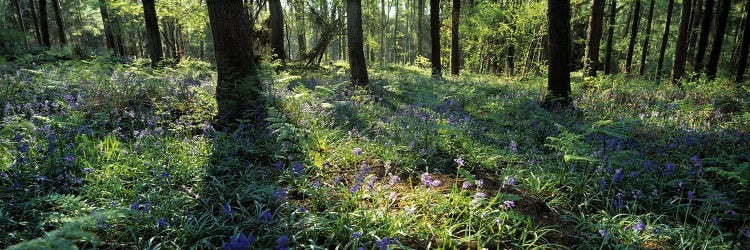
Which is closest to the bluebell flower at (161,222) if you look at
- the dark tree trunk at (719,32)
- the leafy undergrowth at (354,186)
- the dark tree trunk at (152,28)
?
the leafy undergrowth at (354,186)

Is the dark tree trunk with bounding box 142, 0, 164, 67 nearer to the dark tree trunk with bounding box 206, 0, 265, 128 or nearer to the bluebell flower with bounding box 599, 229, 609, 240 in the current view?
the dark tree trunk with bounding box 206, 0, 265, 128

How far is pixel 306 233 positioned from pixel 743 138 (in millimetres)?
6730

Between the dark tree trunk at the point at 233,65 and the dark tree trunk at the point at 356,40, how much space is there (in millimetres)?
3969

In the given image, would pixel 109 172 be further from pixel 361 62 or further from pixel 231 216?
pixel 361 62

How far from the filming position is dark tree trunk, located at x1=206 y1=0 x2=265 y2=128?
5754mm

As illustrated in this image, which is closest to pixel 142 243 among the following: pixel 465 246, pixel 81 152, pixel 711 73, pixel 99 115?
pixel 81 152

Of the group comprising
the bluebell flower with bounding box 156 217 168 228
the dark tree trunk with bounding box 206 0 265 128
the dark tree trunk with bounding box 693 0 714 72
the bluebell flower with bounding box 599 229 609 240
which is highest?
the dark tree trunk with bounding box 693 0 714 72

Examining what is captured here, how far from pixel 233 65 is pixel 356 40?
4555 mm

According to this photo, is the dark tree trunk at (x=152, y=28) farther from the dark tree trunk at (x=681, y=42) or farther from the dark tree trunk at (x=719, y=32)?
the dark tree trunk at (x=719, y=32)

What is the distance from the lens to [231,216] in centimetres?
292

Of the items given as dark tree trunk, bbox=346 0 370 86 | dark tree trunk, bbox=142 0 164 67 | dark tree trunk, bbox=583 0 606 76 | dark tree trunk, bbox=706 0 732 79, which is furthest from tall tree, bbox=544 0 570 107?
dark tree trunk, bbox=142 0 164 67

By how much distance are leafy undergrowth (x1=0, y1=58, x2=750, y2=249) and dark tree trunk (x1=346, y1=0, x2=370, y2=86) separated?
165 inches

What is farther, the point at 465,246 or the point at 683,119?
the point at 683,119

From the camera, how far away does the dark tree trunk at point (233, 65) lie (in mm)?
5754
